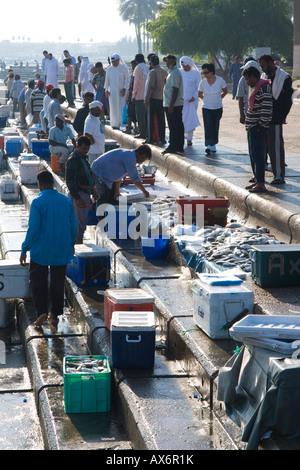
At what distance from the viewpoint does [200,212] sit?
28.1 ft

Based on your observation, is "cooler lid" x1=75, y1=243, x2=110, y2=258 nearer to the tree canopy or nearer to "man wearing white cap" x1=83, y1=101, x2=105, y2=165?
"man wearing white cap" x1=83, y1=101, x2=105, y2=165

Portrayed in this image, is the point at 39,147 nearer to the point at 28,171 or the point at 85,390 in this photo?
the point at 28,171

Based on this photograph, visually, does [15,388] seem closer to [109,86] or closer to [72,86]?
[109,86]

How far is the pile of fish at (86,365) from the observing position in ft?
17.6

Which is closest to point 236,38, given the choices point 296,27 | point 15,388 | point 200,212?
point 296,27

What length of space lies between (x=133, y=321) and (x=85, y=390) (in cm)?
72

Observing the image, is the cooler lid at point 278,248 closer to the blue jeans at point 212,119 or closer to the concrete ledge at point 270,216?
the concrete ledge at point 270,216

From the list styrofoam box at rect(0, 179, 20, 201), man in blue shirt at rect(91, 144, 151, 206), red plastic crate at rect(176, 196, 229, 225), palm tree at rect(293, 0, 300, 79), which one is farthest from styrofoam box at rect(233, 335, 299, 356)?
palm tree at rect(293, 0, 300, 79)

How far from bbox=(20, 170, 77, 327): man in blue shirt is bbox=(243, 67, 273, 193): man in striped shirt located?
2.60m

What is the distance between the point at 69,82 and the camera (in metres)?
25.4

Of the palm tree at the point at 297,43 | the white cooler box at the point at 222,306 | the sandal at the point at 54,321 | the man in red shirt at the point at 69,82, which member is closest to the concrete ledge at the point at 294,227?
the white cooler box at the point at 222,306

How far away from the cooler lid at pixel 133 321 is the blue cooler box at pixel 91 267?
2.14 m
